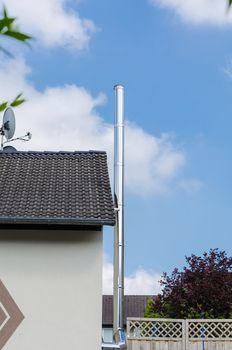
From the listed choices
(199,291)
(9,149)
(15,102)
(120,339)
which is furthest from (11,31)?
(199,291)

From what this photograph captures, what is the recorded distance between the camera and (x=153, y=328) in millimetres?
12664

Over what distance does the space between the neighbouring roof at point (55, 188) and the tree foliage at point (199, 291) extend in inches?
236

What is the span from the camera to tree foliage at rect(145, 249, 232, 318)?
15445 mm

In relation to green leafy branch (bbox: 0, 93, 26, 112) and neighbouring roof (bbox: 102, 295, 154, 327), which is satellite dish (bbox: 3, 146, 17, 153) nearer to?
green leafy branch (bbox: 0, 93, 26, 112)

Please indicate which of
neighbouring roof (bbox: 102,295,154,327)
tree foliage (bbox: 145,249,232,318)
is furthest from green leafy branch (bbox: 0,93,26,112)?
neighbouring roof (bbox: 102,295,154,327)

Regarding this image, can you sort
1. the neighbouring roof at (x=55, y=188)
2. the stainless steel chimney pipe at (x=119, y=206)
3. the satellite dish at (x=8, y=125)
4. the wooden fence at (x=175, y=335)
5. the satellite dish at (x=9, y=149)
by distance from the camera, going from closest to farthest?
1. the neighbouring roof at (x=55, y=188)
2. the satellite dish at (x=9, y=149)
3. the satellite dish at (x=8, y=125)
4. the wooden fence at (x=175, y=335)
5. the stainless steel chimney pipe at (x=119, y=206)

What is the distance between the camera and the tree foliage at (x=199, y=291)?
15.4 metres

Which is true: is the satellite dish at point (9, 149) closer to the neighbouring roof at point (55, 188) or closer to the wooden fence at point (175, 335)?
the neighbouring roof at point (55, 188)

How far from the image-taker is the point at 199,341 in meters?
12.5

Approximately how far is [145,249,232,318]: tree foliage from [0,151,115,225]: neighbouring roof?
6.00 m

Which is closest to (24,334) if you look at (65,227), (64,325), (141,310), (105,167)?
(64,325)

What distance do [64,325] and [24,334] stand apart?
555 millimetres

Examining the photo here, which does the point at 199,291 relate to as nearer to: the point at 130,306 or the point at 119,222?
the point at 119,222

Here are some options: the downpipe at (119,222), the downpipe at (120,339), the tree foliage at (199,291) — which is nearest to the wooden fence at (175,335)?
the downpipe at (120,339)
